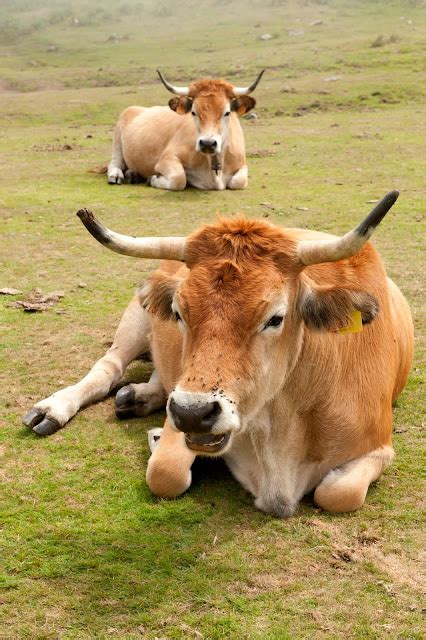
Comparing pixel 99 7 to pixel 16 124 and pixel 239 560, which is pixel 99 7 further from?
pixel 239 560

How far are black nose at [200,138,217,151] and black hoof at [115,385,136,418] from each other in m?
8.11

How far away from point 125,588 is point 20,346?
346 centimetres

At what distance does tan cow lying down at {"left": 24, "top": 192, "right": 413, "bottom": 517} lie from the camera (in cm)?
368

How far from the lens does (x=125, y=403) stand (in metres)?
5.59

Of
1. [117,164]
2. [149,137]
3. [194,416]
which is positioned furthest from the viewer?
[117,164]

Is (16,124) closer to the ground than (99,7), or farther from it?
farther from it

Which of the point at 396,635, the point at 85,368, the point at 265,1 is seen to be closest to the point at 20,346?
the point at 85,368

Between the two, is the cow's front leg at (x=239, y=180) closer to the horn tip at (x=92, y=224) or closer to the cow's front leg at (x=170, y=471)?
the cow's front leg at (x=170, y=471)

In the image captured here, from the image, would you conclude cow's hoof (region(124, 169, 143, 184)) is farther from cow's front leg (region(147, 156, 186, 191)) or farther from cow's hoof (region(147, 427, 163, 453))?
cow's hoof (region(147, 427, 163, 453))

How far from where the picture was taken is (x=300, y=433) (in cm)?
452

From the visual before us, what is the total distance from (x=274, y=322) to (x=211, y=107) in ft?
32.4

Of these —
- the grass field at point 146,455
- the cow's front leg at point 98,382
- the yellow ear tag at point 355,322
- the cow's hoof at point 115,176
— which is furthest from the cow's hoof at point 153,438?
the cow's hoof at point 115,176

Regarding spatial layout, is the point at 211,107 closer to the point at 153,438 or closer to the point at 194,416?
the point at 153,438

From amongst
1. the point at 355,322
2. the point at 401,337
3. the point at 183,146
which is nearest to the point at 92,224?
the point at 355,322
